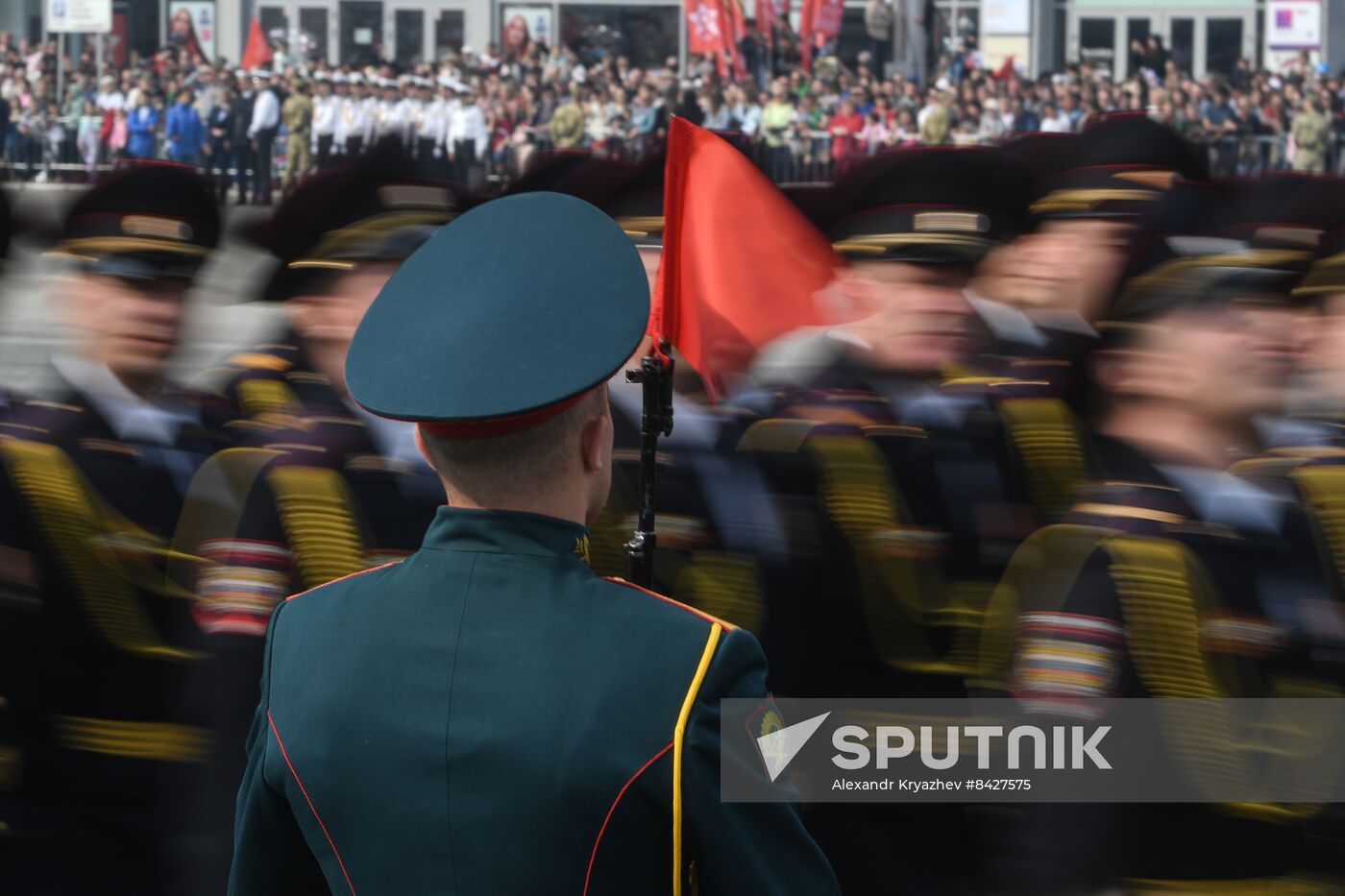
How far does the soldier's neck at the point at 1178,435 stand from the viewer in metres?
2.67

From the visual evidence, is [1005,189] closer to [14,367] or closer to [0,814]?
[0,814]

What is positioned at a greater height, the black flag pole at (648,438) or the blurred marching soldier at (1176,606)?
the black flag pole at (648,438)

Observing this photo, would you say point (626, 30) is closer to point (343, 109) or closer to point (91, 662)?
point (343, 109)

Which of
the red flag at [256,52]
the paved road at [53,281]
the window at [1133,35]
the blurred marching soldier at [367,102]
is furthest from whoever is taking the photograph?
the window at [1133,35]

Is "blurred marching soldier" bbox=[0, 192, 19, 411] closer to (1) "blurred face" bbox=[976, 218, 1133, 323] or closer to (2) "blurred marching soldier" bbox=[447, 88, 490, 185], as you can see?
(1) "blurred face" bbox=[976, 218, 1133, 323]

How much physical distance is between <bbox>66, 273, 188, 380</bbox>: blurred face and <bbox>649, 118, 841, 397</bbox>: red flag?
3.79ft

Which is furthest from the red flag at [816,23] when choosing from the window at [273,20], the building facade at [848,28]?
the window at [273,20]

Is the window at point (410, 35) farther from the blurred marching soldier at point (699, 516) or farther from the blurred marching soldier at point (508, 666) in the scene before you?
the blurred marching soldier at point (508, 666)

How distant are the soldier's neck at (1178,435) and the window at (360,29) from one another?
27.7 m

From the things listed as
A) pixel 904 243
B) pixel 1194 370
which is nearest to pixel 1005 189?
pixel 904 243

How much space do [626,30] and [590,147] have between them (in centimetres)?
1237

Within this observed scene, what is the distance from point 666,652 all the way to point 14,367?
425cm

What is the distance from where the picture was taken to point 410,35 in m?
29.5

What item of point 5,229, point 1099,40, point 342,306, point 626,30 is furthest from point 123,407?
point 626,30
